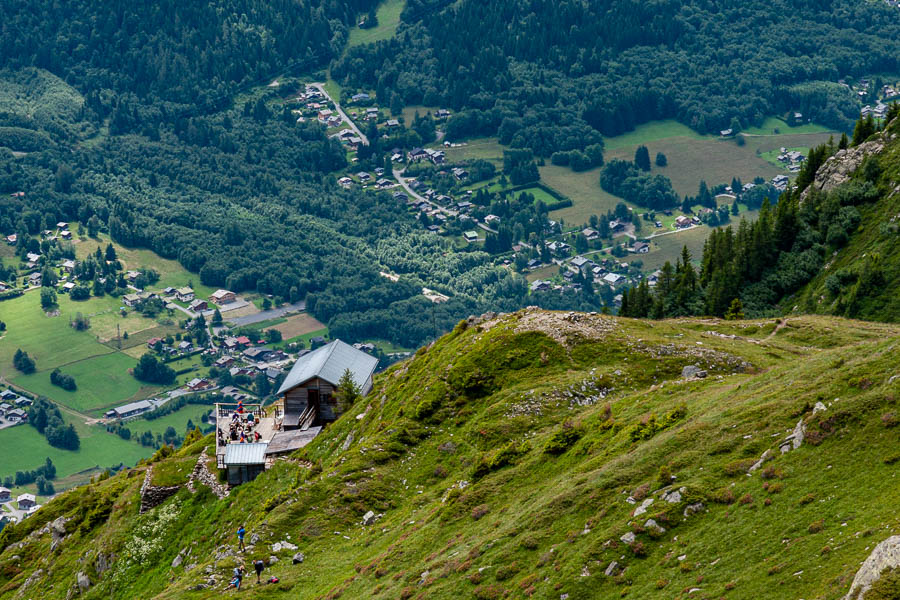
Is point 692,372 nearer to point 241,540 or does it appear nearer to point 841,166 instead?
point 241,540

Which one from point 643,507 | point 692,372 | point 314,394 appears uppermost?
point 643,507

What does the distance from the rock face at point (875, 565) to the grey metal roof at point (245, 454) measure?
212 ft

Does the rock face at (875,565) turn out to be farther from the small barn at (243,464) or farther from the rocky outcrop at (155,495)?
the rocky outcrop at (155,495)

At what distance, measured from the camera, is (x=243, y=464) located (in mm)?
98062

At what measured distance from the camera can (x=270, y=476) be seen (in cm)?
9525

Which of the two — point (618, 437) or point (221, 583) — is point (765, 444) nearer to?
point (618, 437)

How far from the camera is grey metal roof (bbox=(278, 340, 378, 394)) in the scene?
4390 inches

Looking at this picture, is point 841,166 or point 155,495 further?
point 841,166

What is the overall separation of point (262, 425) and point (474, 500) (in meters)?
47.9

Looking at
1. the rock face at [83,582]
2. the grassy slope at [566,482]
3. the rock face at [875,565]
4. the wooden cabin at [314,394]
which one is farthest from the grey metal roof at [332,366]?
the rock face at [875,565]

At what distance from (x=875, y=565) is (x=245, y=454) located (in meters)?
66.8

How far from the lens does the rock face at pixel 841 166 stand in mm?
146625

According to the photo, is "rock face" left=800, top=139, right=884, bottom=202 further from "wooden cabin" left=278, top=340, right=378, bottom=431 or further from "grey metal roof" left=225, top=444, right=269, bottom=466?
"grey metal roof" left=225, top=444, right=269, bottom=466

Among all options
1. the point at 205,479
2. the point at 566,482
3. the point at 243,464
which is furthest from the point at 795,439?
the point at 205,479
